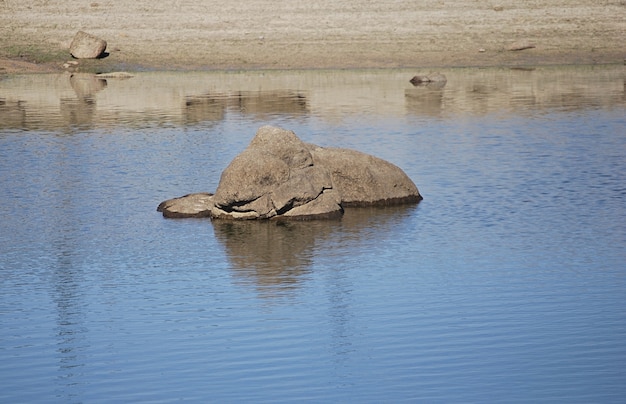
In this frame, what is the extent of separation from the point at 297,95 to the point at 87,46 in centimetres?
1427

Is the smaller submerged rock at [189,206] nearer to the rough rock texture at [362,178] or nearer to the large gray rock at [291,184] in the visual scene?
the large gray rock at [291,184]

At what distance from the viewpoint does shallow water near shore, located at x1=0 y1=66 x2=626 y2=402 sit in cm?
1143

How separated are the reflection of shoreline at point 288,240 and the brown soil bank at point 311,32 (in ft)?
106

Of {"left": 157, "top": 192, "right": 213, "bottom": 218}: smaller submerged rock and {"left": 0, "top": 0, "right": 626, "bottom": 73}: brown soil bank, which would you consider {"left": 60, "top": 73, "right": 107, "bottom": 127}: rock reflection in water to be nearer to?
{"left": 0, "top": 0, "right": 626, "bottom": 73}: brown soil bank

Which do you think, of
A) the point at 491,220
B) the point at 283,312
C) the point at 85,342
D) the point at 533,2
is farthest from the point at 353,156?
the point at 533,2

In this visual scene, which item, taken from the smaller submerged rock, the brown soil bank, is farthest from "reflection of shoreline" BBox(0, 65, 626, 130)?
the smaller submerged rock

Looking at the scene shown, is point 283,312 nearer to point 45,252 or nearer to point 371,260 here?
point 371,260

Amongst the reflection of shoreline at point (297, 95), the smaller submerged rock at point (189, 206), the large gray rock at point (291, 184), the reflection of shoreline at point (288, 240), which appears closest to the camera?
the reflection of shoreline at point (288, 240)

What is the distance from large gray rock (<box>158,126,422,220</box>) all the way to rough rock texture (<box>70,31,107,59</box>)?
110 ft

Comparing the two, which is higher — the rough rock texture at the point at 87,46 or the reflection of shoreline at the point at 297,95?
the rough rock texture at the point at 87,46

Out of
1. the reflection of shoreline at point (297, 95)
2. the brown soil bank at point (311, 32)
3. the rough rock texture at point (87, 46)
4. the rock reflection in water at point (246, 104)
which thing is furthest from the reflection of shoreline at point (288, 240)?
the rough rock texture at point (87, 46)

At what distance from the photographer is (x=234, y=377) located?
37.2 feet

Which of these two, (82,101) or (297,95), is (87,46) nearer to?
(82,101)

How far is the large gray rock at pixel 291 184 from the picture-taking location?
19.4 meters
